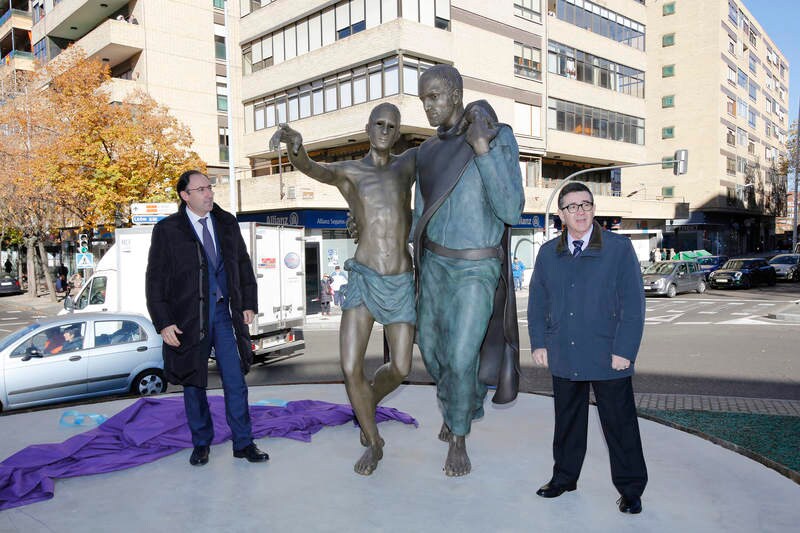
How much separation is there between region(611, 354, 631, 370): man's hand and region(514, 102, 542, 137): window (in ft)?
92.0

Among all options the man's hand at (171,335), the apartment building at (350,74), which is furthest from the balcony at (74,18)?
the man's hand at (171,335)

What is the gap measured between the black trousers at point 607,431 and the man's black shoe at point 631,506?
0.03 metres

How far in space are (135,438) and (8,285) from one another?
33324mm

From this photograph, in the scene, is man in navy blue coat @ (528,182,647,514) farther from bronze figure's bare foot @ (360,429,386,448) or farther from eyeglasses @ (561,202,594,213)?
bronze figure's bare foot @ (360,429,386,448)

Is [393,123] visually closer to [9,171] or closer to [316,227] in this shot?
[316,227]

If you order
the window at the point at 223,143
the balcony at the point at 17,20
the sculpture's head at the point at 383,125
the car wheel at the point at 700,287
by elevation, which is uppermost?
the balcony at the point at 17,20

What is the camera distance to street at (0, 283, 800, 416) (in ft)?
29.7

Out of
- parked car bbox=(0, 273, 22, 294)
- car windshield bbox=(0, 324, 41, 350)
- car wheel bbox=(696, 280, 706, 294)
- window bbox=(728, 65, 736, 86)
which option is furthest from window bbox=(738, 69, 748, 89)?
car windshield bbox=(0, 324, 41, 350)

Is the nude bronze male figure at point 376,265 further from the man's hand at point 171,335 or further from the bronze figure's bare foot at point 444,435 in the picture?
the man's hand at point 171,335

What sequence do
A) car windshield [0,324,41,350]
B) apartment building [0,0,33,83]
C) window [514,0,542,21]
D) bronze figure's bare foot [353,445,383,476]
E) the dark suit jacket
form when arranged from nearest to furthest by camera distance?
bronze figure's bare foot [353,445,383,476] < the dark suit jacket < car windshield [0,324,41,350] < window [514,0,542,21] < apartment building [0,0,33,83]

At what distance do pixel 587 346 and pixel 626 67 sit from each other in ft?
124

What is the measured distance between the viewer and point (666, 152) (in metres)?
55.2

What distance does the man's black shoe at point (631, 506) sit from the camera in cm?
361

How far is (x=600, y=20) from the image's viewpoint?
35.8 metres
